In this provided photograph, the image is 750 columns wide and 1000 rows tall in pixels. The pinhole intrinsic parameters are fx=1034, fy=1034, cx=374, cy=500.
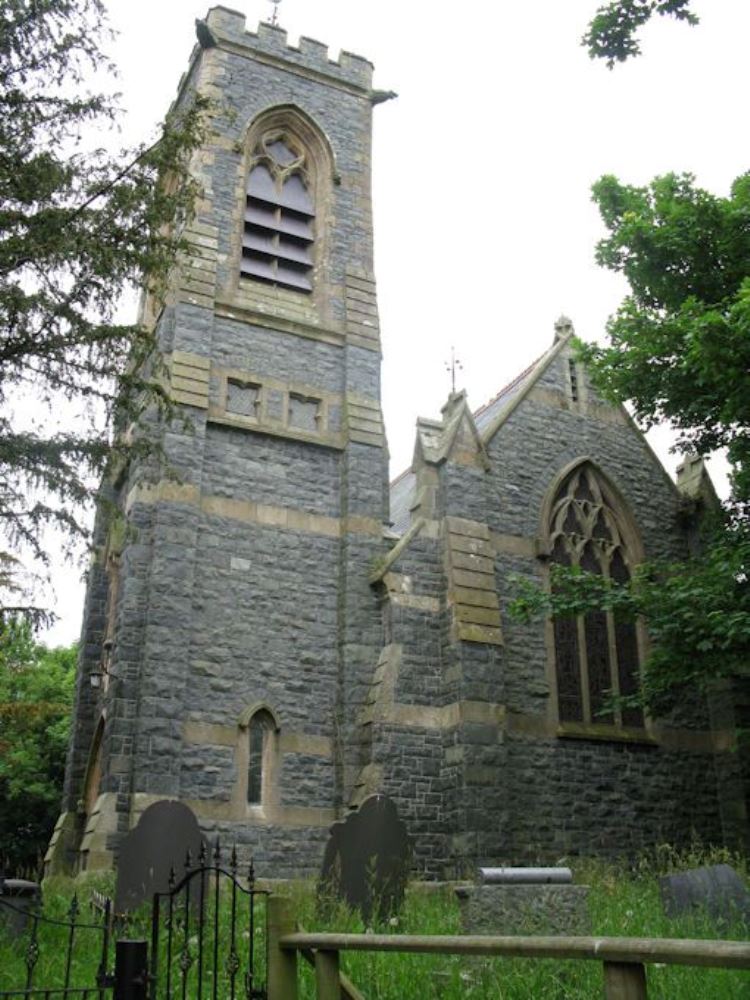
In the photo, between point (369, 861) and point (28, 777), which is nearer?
point (369, 861)

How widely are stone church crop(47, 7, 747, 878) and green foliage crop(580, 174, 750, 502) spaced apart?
9.72 feet

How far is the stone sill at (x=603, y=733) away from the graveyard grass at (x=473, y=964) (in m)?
3.57

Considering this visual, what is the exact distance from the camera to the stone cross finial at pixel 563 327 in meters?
18.8

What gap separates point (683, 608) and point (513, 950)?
30.8 ft

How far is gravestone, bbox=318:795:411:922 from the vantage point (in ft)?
34.6

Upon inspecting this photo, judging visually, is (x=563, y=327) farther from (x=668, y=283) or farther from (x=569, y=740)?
(x=569, y=740)

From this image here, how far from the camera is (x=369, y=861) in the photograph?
11.0 meters

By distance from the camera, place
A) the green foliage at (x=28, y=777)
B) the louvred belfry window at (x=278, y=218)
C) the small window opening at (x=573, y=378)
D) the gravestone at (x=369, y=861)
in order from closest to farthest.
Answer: the gravestone at (x=369, y=861)
the small window opening at (x=573, y=378)
the louvred belfry window at (x=278, y=218)
the green foliage at (x=28, y=777)

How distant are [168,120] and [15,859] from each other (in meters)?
24.3

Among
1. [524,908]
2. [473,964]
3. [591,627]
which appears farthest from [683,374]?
[473,964]

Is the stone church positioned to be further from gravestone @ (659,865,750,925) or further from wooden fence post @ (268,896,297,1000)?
wooden fence post @ (268,896,297,1000)

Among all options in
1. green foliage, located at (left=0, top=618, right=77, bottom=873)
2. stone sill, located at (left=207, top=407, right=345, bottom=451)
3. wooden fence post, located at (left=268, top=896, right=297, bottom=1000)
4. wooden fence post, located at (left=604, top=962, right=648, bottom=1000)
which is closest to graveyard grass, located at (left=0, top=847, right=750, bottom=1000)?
wooden fence post, located at (left=268, top=896, right=297, bottom=1000)

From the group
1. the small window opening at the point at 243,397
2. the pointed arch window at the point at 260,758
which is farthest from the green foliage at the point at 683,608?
the small window opening at the point at 243,397

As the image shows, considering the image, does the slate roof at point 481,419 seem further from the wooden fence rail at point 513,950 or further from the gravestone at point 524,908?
the wooden fence rail at point 513,950
